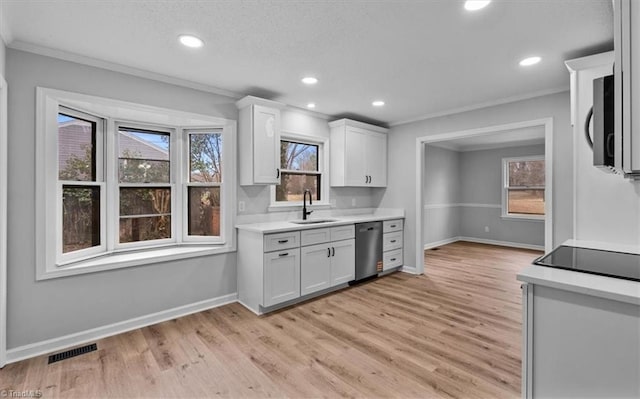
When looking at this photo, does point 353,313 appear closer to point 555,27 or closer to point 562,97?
point 555,27

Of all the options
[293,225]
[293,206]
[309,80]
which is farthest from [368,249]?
[309,80]

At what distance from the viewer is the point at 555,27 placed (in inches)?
84.5

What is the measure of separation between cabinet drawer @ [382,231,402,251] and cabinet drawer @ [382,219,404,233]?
62 mm

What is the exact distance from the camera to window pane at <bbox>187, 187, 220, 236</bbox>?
3557 millimetres

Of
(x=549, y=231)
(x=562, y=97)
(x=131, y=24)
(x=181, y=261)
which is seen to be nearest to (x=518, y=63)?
(x=562, y=97)

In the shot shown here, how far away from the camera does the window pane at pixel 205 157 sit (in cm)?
356

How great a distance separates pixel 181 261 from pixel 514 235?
7.06 meters

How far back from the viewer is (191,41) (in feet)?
7.61

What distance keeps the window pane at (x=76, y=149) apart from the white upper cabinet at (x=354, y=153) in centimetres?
294

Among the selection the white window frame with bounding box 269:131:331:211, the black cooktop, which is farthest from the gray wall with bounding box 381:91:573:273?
the black cooktop

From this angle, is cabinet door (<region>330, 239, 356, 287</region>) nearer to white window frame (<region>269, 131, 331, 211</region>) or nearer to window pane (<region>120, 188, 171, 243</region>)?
white window frame (<region>269, 131, 331, 211</region>)

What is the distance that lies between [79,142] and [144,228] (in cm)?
103

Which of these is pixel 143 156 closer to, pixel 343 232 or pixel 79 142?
pixel 79 142

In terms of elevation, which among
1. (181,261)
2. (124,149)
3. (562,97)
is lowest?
(181,261)
